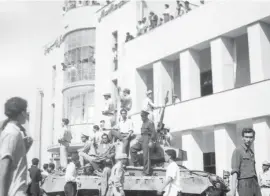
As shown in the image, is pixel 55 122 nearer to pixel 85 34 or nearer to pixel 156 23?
pixel 85 34

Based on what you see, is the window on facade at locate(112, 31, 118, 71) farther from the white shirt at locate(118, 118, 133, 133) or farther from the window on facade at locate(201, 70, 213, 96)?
the white shirt at locate(118, 118, 133, 133)

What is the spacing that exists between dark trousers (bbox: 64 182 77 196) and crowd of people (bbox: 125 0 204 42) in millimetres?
17550

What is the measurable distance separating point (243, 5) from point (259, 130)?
6.45 m

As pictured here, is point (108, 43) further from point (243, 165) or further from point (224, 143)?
point (243, 165)

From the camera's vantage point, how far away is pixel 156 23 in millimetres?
33031

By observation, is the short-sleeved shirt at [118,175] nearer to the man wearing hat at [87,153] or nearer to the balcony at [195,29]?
the man wearing hat at [87,153]

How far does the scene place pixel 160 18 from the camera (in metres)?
33.0

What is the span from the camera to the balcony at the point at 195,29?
26.5 metres

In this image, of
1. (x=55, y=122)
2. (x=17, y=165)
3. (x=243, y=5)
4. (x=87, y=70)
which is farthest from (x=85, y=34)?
(x=17, y=165)

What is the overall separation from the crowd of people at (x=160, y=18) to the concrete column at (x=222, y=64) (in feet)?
10.8

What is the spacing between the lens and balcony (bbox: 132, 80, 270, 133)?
81.5 feet

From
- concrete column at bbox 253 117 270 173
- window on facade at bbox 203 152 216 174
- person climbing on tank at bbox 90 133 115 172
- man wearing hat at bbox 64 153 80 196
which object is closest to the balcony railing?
window on facade at bbox 203 152 216 174

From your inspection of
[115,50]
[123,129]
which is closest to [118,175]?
[123,129]

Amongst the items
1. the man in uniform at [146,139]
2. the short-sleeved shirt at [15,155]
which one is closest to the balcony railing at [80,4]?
the man in uniform at [146,139]
